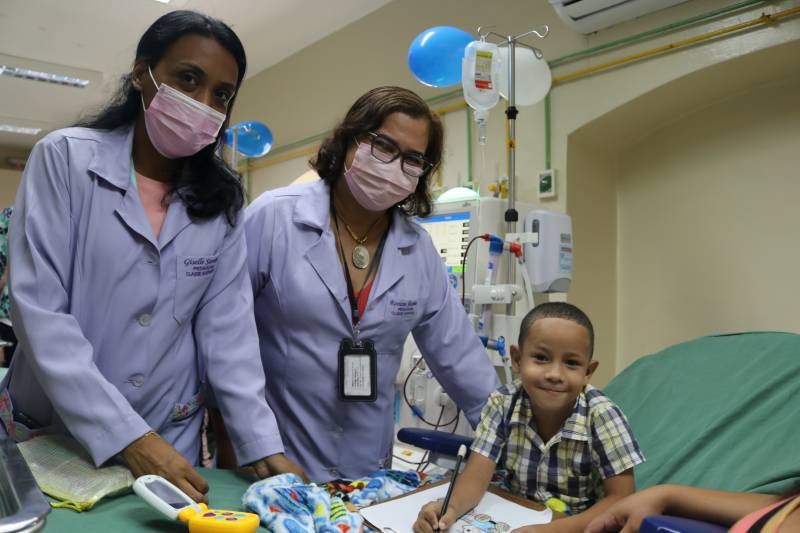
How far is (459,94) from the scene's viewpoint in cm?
413

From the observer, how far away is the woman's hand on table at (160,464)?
3.23 feet

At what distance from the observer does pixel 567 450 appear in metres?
1.27

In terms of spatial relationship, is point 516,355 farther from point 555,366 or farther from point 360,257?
point 360,257

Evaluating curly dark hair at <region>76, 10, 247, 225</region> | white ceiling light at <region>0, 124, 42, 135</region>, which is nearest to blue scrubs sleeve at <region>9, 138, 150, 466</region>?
curly dark hair at <region>76, 10, 247, 225</region>

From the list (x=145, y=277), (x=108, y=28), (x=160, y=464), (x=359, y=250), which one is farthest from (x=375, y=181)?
(x=108, y=28)

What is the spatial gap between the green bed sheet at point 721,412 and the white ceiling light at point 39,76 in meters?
6.22

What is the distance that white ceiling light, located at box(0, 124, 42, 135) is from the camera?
8219mm

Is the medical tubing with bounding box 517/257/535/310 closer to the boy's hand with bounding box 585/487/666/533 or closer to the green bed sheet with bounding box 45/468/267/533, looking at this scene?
the boy's hand with bounding box 585/487/666/533

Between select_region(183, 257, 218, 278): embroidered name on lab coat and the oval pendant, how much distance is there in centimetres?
41

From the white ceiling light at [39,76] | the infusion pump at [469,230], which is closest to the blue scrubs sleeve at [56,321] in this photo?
the infusion pump at [469,230]

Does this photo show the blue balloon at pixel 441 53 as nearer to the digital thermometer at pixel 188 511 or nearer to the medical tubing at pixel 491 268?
the medical tubing at pixel 491 268

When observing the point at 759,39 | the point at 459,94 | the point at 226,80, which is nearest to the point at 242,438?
the point at 226,80

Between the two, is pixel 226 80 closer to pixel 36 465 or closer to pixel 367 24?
pixel 36 465

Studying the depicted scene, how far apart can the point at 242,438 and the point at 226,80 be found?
0.71 metres
